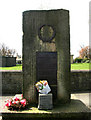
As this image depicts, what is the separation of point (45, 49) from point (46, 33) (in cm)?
67

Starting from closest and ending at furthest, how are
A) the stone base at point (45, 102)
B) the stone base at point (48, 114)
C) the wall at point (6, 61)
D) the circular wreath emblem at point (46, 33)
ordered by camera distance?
1. the stone base at point (48, 114)
2. the stone base at point (45, 102)
3. the circular wreath emblem at point (46, 33)
4. the wall at point (6, 61)

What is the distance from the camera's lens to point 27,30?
605cm

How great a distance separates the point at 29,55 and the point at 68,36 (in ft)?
6.03

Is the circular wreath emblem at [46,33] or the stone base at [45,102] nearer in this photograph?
the stone base at [45,102]

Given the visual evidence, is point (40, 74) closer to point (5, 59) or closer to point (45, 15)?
point (45, 15)

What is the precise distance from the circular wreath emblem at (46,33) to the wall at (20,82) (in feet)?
17.1

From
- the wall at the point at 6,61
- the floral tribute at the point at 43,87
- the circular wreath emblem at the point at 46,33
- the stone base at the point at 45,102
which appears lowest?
the stone base at the point at 45,102

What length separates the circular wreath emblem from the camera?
6.01m

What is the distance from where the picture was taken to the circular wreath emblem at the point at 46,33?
601 centimetres

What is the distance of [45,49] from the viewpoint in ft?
19.8

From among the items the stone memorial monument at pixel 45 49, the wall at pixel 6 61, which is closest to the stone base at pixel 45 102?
the stone memorial monument at pixel 45 49

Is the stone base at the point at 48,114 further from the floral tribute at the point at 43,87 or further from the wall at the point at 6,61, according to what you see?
the wall at the point at 6,61

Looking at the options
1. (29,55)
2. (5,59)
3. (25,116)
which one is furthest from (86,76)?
(5,59)

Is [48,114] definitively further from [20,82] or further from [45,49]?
[20,82]
